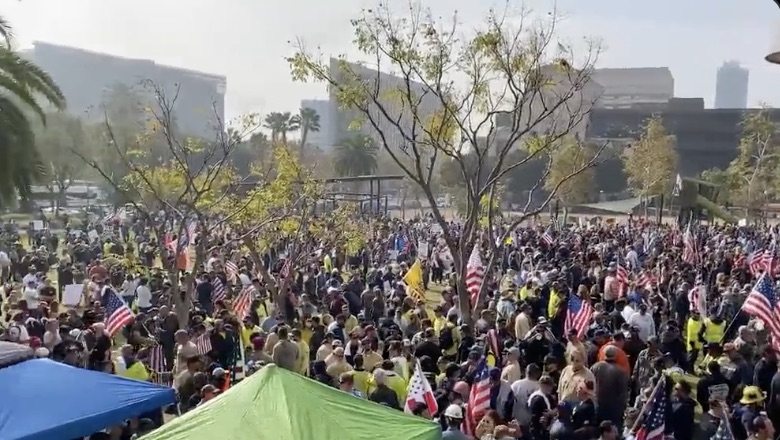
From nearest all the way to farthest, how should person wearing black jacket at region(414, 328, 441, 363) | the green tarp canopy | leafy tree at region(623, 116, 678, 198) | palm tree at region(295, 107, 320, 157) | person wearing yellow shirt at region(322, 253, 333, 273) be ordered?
the green tarp canopy, person wearing black jacket at region(414, 328, 441, 363), person wearing yellow shirt at region(322, 253, 333, 273), leafy tree at region(623, 116, 678, 198), palm tree at region(295, 107, 320, 157)

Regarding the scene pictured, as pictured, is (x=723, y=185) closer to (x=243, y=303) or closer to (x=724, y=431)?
(x=243, y=303)

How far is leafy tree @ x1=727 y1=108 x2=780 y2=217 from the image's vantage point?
52469 mm

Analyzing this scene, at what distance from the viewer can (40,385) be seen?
8.03 m

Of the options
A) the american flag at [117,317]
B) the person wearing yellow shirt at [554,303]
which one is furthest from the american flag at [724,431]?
the american flag at [117,317]

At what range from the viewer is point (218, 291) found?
61.0 ft

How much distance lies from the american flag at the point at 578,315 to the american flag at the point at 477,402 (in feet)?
15.1

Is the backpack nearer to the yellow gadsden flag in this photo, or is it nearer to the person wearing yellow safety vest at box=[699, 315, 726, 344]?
the person wearing yellow safety vest at box=[699, 315, 726, 344]

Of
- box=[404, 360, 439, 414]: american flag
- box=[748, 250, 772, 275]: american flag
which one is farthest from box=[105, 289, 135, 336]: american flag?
box=[748, 250, 772, 275]: american flag

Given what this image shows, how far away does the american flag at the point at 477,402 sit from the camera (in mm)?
9078

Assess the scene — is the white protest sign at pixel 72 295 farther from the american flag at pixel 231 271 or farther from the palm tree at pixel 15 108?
the american flag at pixel 231 271

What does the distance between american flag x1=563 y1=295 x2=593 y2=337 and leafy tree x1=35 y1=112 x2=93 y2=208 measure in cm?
4225

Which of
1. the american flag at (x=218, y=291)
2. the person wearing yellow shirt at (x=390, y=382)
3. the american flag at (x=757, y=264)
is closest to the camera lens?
the person wearing yellow shirt at (x=390, y=382)

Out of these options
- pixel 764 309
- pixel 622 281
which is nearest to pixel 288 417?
pixel 764 309

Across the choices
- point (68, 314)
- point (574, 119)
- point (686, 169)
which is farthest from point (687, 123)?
point (68, 314)
